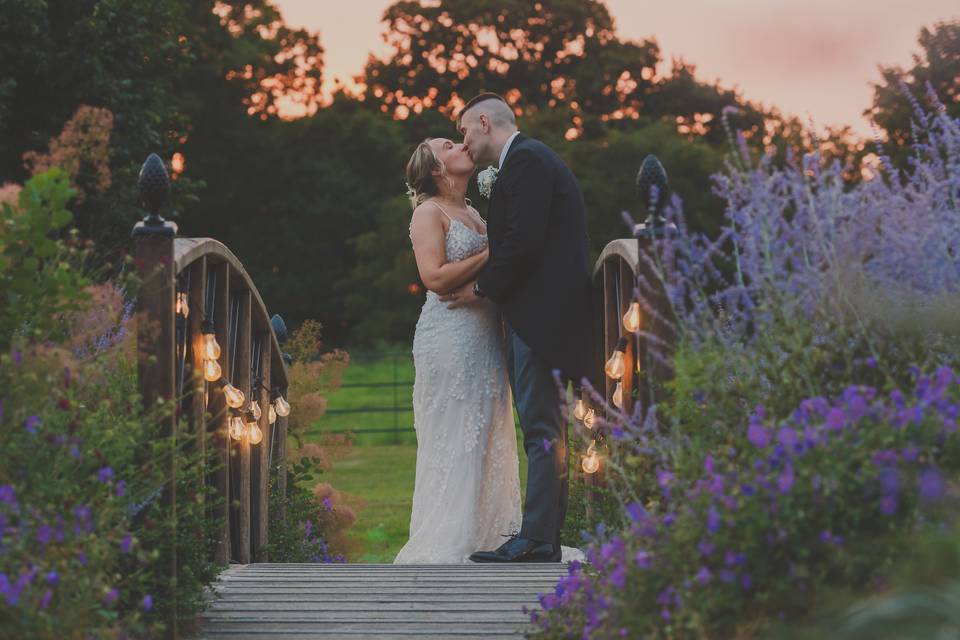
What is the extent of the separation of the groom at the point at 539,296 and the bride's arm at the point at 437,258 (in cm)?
42

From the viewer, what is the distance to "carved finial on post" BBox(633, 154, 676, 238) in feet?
13.2

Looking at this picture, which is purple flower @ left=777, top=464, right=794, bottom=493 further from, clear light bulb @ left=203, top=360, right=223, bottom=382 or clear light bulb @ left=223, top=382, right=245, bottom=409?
clear light bulb @ left=223, top=382, right=245, bottom=409

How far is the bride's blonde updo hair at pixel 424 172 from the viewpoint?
6215 millimetres

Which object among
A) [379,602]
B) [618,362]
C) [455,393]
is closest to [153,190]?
[379,602]

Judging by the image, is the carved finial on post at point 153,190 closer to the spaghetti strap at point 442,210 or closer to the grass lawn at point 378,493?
the spaghetti strap at point 442,210

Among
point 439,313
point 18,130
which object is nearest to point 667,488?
point 439,313

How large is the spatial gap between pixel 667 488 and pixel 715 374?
0.41m

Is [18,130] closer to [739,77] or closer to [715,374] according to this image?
[715,374]

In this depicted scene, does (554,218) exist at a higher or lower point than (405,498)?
higher

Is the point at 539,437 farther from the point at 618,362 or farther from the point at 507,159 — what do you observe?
the point at 507,159

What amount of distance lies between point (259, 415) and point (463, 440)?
35.8 inches

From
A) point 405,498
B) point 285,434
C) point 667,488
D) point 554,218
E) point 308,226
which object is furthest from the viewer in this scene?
point 308,226

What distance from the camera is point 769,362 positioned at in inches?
134

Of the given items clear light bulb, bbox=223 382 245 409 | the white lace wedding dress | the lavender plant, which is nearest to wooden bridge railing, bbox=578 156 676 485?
the lavender plant
